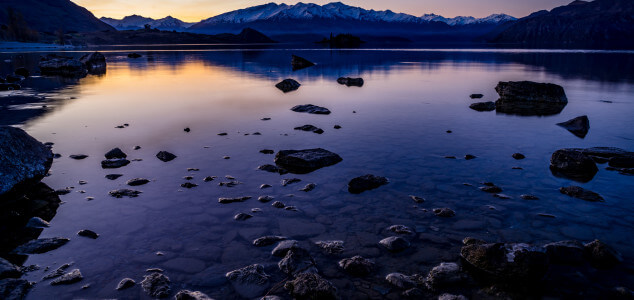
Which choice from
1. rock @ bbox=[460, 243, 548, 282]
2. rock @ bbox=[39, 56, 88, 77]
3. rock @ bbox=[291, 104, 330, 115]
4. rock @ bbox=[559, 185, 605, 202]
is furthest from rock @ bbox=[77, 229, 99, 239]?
rock @ bbox=[39, 56, 88, 77]

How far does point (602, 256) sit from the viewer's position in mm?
6652

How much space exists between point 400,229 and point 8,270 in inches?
294

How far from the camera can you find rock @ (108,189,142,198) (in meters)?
9.58

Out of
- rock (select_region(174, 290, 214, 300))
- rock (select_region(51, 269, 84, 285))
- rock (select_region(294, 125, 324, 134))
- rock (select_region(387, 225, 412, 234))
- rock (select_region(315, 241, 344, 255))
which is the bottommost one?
rock (select_region(174, 290, 214, 300))

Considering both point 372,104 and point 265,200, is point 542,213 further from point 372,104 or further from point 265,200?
point 372,104

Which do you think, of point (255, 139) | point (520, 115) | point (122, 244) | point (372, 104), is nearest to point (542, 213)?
point (122, 244)

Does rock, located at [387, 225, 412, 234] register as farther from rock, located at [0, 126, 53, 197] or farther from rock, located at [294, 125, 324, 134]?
rock, located at [0, 126, 53, 197]

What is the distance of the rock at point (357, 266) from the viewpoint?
6.42 meters

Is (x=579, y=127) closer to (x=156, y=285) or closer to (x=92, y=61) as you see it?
(x=156, y=285)

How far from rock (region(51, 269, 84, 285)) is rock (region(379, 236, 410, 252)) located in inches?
223

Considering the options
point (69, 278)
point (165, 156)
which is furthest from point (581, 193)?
point (165, 156)

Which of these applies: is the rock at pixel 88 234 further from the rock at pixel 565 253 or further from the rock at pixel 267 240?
the rock at pixel 565 253

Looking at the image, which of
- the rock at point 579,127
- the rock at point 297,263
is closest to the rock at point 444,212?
the rock at point 297,263

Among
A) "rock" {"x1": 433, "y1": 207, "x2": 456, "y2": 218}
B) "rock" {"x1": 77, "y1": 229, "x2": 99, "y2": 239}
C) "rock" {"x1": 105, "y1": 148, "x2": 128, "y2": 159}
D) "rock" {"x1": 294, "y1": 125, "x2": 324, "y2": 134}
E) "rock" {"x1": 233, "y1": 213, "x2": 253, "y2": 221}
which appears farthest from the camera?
"rock" {"x1": 294, "y1": 125, "x2": 324, "y2": 134}
